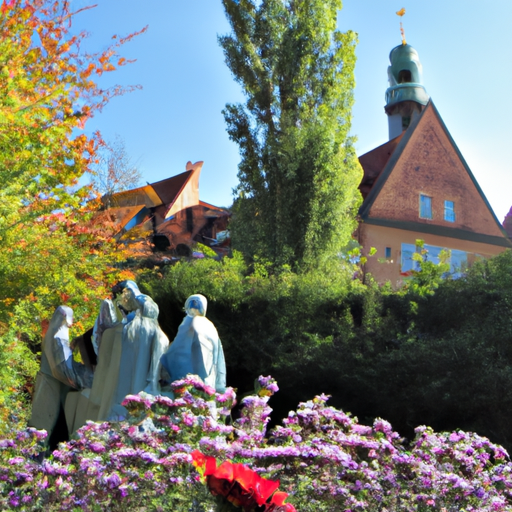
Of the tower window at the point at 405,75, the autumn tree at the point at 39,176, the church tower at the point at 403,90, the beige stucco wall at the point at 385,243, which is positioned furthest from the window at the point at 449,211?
the autumn tree at the point at 39,176

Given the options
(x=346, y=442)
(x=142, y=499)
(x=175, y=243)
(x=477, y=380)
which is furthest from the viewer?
(x=175, y=243)

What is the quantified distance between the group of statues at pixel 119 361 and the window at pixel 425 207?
1983 cm

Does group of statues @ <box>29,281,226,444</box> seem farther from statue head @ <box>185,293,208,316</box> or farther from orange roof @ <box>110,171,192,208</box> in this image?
orange roof @ <box>110,171,192,208</box>

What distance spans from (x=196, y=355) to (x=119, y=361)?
0.76 meters

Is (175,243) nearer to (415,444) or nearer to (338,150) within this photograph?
(338,150)

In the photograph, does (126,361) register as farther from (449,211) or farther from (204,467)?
(449,211)

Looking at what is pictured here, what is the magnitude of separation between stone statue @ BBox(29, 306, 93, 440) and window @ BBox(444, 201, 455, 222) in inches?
836

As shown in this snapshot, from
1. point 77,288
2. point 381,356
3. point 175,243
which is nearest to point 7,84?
point 77,288

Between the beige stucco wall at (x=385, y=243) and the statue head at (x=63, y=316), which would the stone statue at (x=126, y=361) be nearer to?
the statue head at (x=63, y=316)

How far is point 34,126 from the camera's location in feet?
35.7

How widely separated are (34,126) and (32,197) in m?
1.53

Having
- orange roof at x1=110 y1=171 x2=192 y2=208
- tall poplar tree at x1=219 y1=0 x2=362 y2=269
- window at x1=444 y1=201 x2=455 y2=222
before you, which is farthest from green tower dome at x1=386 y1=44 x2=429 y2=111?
tall poplar tree at x1=219 y1=0 x2=362 y2=269

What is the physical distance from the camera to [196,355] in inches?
276

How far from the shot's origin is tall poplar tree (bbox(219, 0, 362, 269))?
18609mm
